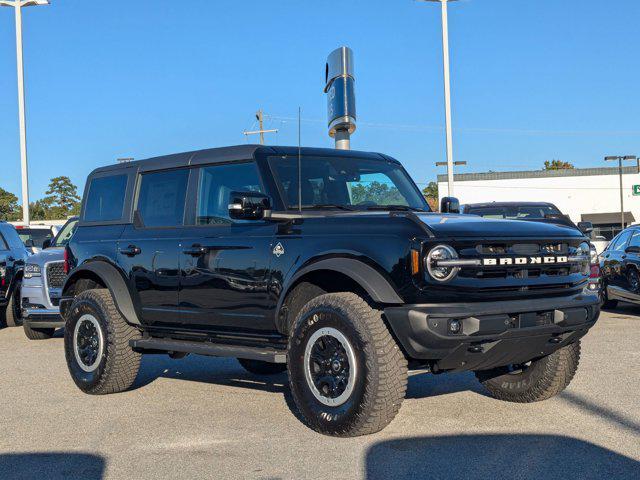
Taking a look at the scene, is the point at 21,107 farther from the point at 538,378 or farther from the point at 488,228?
the point at 488,228

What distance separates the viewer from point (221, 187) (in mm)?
6566

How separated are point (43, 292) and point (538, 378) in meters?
7.69

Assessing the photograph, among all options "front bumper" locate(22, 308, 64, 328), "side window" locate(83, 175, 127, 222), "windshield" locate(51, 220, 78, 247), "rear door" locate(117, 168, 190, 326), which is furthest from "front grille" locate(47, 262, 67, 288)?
"rear door" locate(117, 168, 190, 326)

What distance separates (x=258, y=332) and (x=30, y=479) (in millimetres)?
1951

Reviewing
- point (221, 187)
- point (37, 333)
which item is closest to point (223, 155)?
point (221, 187)

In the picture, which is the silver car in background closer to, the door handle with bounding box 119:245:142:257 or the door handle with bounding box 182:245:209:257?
the door handle with bounding box 119:245:142:257

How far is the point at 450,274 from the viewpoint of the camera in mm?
4957

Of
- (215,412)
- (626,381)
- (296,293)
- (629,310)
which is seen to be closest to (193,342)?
(215,412)

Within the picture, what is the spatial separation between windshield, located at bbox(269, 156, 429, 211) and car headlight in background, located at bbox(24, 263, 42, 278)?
257 inches

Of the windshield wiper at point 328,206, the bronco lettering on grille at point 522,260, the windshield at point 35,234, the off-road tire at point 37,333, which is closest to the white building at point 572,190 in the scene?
the windshield at point 35,234

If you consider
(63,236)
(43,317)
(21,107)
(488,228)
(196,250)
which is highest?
(21,107)

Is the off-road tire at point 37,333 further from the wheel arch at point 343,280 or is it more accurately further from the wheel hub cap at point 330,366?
the wheel hub cap at point 330,366

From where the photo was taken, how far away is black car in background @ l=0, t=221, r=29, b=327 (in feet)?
44.4

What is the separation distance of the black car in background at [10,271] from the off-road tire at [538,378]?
9621 millimetres
